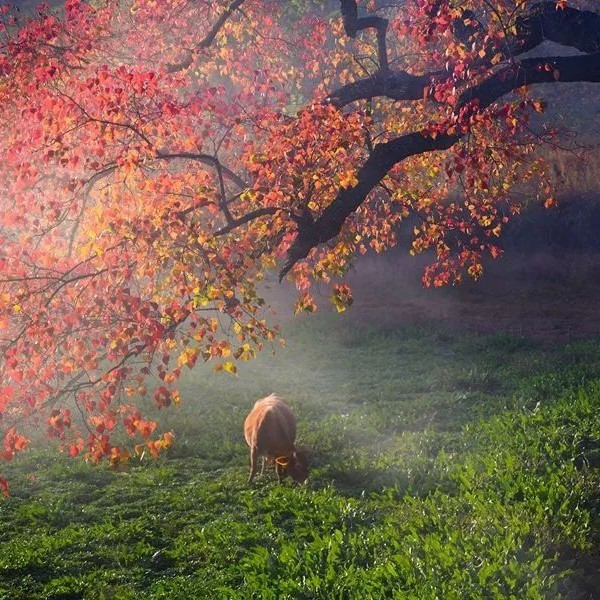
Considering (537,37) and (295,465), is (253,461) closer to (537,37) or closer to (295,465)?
(295,465)

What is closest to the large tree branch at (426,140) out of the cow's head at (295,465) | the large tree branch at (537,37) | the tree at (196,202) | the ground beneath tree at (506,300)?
the tree at (196,202)

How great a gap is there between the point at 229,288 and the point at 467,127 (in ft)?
13.1

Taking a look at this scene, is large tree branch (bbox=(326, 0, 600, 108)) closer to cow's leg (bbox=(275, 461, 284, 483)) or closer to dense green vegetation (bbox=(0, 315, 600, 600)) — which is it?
dense green vegetation (bbox=(0, 315, 600, 600))

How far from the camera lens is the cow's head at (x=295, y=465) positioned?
1284cm

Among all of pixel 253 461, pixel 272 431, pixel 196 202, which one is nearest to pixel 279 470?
pixel 253 461

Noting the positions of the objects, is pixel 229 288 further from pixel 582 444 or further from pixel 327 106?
pixel 582 444

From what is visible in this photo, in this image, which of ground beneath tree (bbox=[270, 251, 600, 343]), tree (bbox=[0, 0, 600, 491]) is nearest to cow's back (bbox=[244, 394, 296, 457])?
tree (bbox=[0, 0, 600, 491])

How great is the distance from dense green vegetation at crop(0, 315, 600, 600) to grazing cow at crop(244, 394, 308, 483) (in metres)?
0.35

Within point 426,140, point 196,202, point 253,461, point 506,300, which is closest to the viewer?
point 196,202

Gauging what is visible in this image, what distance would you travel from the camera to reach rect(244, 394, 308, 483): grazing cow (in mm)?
12953

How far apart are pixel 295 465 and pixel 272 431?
31.3 inches

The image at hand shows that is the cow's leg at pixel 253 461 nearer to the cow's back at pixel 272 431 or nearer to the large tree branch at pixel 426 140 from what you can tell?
the cow's back at pixel 272 431

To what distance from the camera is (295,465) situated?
13.0m

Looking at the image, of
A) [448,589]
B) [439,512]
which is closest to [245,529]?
[439,512]
